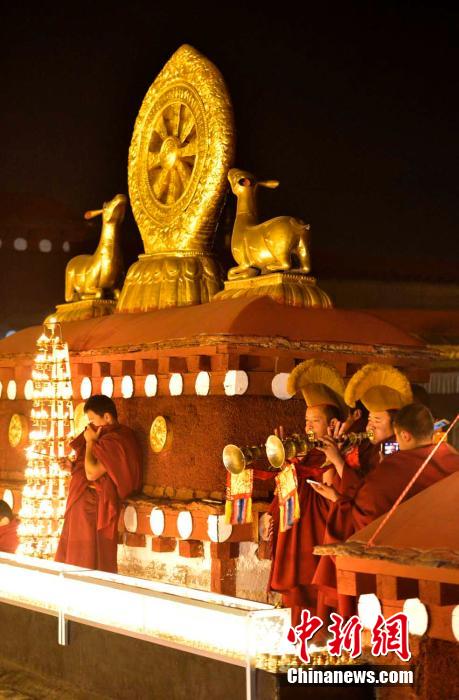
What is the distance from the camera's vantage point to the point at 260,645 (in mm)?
4184

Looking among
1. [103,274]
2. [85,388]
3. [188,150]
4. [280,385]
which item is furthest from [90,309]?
[280,385]

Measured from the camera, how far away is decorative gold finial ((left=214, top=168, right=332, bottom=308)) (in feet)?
23.3

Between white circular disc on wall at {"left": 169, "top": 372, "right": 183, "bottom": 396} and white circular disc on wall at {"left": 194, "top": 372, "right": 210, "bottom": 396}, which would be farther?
white circular disc on wall at {"left": 169, "top": 372, "right": 183, "bottom": 396}

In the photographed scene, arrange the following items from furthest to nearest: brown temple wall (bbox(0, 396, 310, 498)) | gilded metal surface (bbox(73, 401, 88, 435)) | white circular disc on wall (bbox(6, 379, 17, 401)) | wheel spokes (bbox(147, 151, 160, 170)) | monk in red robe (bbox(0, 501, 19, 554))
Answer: white circular disc on wall (bbox(6, 379, 17, 401)), wheel spokes (bbox(147, 151, 160, 170)), gilded metal surface (bbox(73, 401, 88, 435)), monk in red robe (bbox(0, 501, 19, 554)), brown temple wall (bbox(0, 396, 310, 498))

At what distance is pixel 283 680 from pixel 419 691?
1.93ft

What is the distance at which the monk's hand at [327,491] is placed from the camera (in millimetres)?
5082

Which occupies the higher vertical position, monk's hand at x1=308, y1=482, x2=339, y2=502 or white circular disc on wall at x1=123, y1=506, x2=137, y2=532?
monk's hand at x1=308, y1=482, x2=339, y2=502

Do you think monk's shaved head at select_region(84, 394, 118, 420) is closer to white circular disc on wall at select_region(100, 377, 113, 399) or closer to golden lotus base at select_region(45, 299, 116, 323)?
white circular disc on wall at select_region(100, 377, 113, 399)

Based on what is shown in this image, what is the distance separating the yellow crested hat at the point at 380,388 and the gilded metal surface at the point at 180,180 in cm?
258

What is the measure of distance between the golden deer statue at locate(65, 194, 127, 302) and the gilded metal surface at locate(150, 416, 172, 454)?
1829mm

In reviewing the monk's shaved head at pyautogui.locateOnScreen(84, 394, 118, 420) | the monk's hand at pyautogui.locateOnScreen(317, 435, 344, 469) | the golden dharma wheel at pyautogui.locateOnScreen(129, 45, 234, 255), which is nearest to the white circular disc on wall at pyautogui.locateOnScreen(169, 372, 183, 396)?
the monk's shaved head at pyautogui.locateOnScreen(84, 394, 118, 420)

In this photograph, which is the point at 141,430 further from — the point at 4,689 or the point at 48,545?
the point at 4,689

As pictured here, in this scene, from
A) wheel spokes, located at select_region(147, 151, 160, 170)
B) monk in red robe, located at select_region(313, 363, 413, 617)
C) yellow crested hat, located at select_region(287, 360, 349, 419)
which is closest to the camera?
monk in red robe, located at select_region(313, 363, 413, 617)

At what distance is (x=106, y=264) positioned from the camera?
8.73 meters
